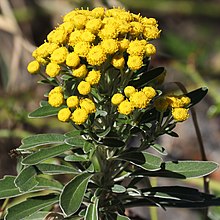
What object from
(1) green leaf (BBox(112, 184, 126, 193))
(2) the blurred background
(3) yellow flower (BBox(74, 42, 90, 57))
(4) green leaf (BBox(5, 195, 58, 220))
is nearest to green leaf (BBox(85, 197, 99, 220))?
(1) green leaf (BBox(112, 184, 126, 193))

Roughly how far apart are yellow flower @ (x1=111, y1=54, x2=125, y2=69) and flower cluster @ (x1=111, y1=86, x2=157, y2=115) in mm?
88

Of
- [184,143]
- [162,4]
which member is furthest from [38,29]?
[184,143]

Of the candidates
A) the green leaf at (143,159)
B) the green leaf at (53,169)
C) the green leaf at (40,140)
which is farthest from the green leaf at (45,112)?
the green leaf at (143,159)

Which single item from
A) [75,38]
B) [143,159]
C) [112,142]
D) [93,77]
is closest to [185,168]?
[143,159]

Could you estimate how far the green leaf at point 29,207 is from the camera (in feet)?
7.79

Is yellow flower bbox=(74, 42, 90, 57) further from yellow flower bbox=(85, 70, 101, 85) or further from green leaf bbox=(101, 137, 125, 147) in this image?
green leaf bbox=(101, 137, 125, 147)

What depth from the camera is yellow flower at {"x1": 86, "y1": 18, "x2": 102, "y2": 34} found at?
2091 millimetres

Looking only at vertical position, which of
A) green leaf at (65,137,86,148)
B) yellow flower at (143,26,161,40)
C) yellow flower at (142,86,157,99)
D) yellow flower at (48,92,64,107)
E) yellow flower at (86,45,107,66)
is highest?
yellow flower at (143,26,161,40)

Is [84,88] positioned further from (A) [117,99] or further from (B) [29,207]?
(B) [29,207]

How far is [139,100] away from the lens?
2078 millimetres

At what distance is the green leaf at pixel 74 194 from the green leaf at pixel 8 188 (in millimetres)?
248

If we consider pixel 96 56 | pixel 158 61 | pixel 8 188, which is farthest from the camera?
pixel 158 61

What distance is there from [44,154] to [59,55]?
36 cm

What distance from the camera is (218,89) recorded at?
5723 millimetres
